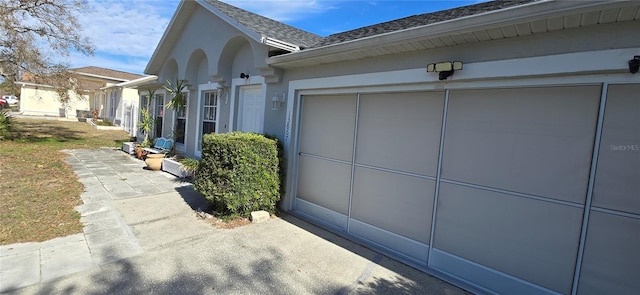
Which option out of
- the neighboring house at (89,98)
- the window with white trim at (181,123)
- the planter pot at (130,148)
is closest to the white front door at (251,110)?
the window with white trim at (181,123)

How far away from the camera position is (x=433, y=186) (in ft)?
13.9

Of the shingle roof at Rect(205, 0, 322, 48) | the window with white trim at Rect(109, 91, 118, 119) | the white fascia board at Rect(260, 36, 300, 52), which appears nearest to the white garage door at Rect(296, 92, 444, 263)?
the white fascia board at Rect(260, 36, 300, 52)

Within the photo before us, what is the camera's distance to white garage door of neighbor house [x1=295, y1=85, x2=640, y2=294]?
3.02 m

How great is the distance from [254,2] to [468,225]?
8.97m

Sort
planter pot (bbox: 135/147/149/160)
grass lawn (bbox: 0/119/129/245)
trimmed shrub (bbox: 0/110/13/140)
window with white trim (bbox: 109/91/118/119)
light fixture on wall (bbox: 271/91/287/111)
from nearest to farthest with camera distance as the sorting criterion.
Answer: grass lawn (bbox: 0/119/129/245) < light fixture on wall (bbox: 271/91/287/111) < planter pot (bbox: 135/147/149/160) < trimmed shrub (bbox: 0/110/13/140) < window with white trim (bbox: 109/91/118/119)

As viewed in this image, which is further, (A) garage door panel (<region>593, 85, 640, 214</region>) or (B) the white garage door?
(B) the white garage door

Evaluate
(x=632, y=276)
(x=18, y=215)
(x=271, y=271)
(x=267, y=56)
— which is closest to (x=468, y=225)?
(x=632, y=276)

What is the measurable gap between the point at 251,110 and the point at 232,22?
2165mm

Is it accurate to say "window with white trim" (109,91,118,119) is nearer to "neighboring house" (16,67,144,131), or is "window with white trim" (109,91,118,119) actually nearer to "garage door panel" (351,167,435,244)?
"neighboring house" (16,67,144,131)

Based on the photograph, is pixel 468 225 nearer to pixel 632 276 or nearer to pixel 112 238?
pixel 632 276

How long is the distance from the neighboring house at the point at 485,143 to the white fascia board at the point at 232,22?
39 cm

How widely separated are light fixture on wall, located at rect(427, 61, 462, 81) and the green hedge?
3236mm

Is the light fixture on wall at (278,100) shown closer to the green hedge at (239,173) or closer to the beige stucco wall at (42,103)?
the green hedge at (239,173)

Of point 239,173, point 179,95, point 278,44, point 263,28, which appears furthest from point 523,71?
point 179,95
